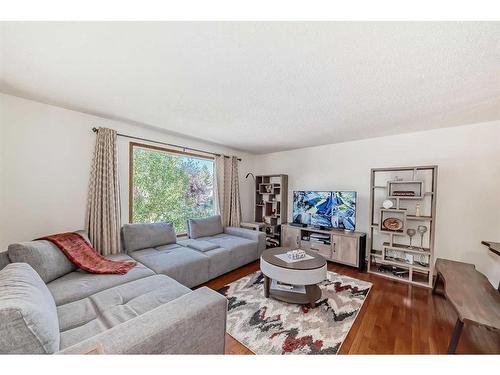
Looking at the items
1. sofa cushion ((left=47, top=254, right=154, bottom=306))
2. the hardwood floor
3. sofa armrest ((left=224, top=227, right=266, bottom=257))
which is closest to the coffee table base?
the hardwood floor

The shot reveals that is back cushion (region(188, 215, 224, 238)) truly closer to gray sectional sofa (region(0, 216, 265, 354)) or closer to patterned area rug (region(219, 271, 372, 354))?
gray sectional sofa (region(0, 216, 265, 354))

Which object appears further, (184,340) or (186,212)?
(186,212)

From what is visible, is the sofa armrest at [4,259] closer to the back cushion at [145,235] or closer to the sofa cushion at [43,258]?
the sofa cushion at [43,258]

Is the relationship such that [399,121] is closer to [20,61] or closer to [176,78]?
[176,78]

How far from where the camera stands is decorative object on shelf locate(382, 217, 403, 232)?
287 centimetres

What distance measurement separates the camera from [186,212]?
363cm

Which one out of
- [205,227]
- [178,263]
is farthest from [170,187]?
[178,263]

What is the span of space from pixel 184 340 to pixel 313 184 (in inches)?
139

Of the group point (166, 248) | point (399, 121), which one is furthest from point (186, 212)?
point (399, 121)

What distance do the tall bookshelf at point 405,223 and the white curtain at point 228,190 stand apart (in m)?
2.48

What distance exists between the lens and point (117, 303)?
57.6 inches

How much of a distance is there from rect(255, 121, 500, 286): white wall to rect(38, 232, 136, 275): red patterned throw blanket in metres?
3.58

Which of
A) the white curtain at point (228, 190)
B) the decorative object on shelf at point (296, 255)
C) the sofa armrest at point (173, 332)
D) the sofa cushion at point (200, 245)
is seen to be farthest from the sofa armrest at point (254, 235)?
the sofa armrest at point (173, 332)

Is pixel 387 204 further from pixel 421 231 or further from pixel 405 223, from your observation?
pixel 421 231
